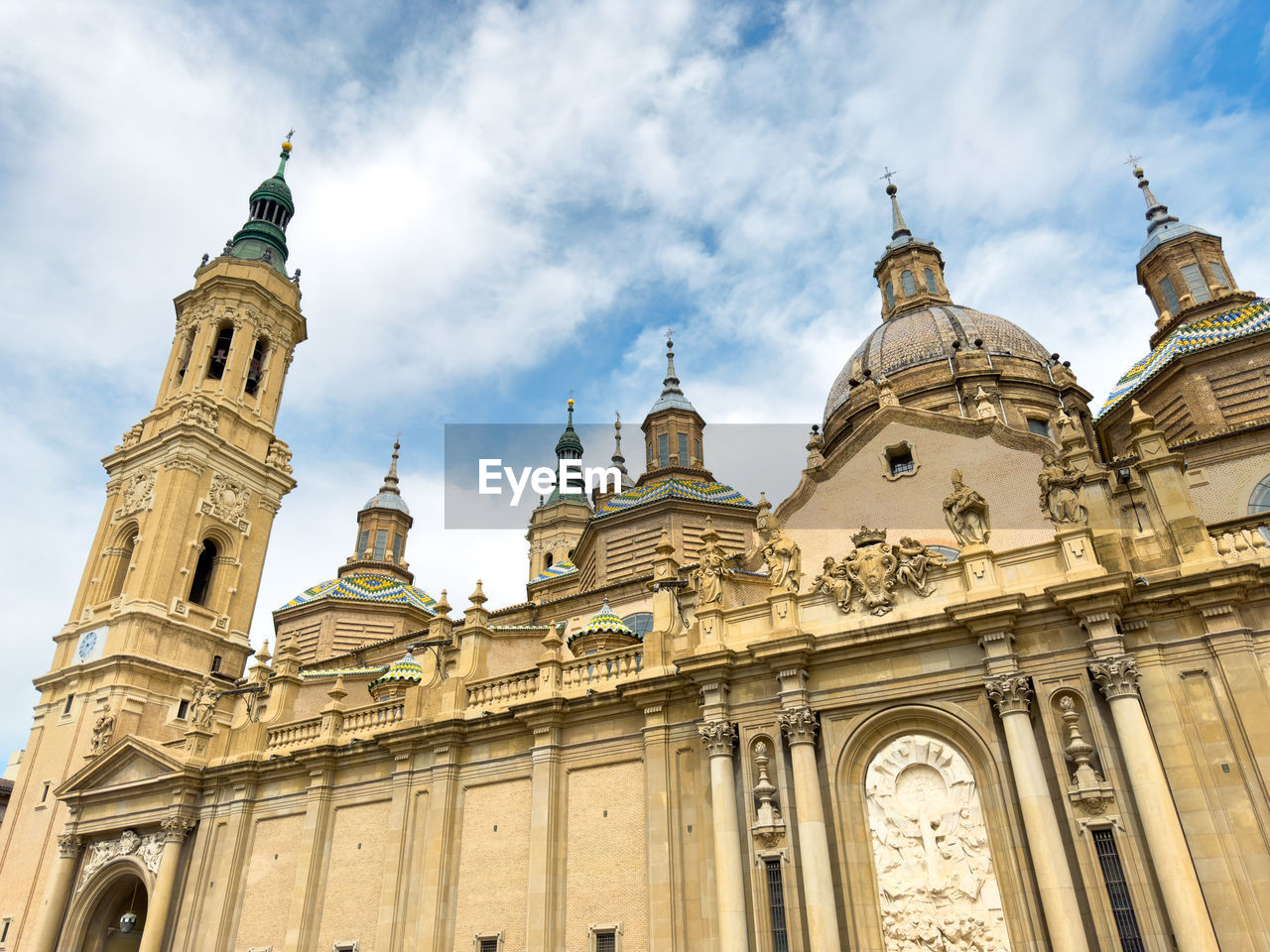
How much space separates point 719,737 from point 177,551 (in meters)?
27.6

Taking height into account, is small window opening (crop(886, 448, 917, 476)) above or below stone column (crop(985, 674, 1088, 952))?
above

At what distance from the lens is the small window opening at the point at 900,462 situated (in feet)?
77.9

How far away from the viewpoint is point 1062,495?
57.8 feet

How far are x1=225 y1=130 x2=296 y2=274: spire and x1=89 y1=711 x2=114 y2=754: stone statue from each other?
76.2 ft

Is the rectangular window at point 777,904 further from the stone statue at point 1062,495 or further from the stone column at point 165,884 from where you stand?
the stone column at point 165,884

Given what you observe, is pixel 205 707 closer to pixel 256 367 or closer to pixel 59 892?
pixel 59 892

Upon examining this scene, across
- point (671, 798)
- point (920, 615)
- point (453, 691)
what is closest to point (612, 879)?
point (671, 798)

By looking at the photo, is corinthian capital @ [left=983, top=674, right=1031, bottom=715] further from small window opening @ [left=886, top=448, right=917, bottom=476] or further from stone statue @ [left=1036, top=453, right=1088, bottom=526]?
small window opening @ [left=886, top=448, right=917, bottom=476]

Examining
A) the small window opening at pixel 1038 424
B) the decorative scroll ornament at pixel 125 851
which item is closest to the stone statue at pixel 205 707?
the decorative scroll ornament at pixel 125 851

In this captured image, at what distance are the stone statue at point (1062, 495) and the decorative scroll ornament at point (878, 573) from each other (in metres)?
2.34

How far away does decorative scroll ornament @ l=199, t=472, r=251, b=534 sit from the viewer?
38.7 metres

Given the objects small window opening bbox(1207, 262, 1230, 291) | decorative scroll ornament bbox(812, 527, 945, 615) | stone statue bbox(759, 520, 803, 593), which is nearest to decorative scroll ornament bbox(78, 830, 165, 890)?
stone statue bbox(759, 520, 803, 593)

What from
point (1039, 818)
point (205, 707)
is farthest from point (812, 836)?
point (205, 707)

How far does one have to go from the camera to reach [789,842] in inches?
662
